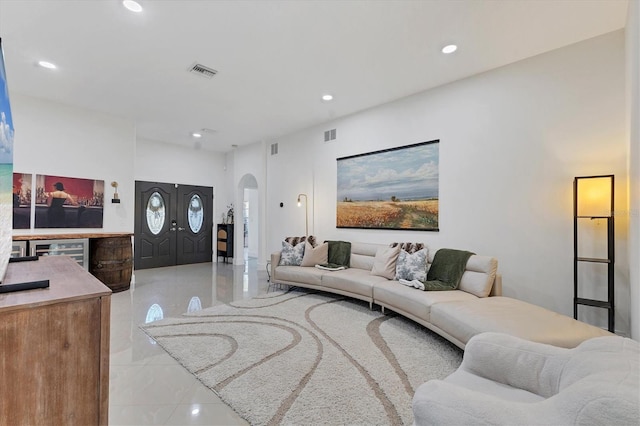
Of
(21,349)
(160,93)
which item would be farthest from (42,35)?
(21,349)

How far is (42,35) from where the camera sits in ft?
10.0

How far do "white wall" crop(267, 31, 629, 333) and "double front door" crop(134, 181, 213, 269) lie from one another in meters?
5.71

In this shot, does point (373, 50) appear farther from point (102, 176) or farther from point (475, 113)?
point (102, 176)

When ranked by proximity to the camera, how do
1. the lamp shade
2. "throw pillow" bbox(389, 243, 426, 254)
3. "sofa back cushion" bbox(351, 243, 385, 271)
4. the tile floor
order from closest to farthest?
the tile floor
the lamp shade
"throw pillow" bbox(389, 243, 426, 254)
"sofa back cushion" bbox(351, 243, 385, 271)

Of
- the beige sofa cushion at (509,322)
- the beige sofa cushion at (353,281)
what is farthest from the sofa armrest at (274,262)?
the beige sofa cushion at (509,322)

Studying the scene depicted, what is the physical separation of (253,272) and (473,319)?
207 inches

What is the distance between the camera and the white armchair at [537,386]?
2.60 feet

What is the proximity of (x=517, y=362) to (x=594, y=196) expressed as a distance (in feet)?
8.26

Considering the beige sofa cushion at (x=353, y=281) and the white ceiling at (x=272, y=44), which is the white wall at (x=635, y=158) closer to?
the white ceiling at (x=272, y=44)

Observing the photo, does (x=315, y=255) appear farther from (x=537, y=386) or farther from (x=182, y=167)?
(x=182, y=167)

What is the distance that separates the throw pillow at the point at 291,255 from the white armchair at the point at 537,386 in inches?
146

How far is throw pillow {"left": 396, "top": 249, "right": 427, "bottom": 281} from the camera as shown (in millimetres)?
3748

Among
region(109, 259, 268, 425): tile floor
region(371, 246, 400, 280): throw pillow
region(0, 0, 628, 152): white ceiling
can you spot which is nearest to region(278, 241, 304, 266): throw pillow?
region(109, 259, 268, 425): tile floor

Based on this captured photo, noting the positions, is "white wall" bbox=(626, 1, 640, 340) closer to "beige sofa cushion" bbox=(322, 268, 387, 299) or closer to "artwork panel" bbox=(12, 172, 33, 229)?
"beige sofa cushion" bbox=(322, 268, 387, 299)
